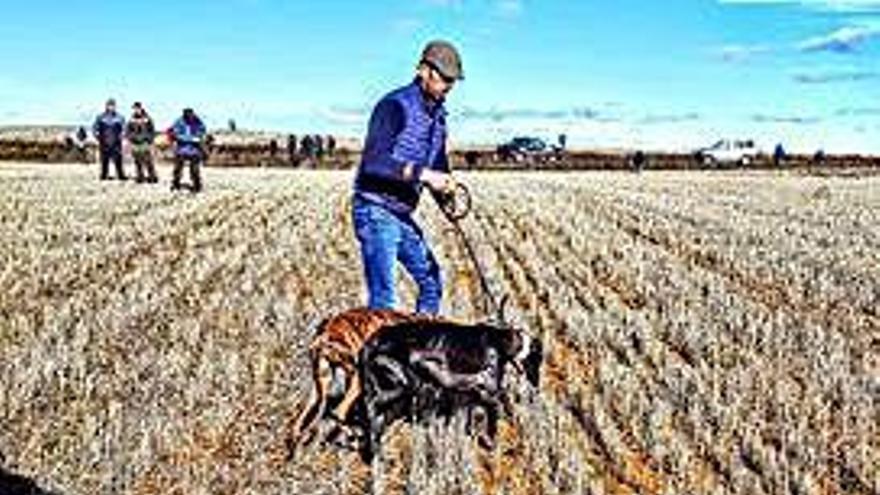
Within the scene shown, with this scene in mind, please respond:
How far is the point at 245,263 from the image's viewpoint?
16.1m

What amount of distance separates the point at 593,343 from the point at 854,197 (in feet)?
92.5

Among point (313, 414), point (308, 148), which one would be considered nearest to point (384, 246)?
point (313, 414)

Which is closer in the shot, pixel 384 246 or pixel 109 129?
pixel 384 246

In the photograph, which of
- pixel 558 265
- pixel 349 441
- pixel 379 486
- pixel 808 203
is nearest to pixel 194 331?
pixel 349 441

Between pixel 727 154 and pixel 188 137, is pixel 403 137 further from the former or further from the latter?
pixel 727 154

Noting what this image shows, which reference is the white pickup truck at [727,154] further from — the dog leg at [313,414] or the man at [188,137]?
the dog leg at [313,414]

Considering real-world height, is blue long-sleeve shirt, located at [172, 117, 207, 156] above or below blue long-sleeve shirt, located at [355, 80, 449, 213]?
below

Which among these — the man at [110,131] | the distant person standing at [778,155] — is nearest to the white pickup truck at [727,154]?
the distant person standing at [778,155]

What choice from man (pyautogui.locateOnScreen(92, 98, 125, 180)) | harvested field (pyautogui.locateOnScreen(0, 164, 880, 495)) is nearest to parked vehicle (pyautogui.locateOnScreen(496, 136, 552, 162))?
man (pyautogui.locateOnScreen(92, 98, 125, 180))

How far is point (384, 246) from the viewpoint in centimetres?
825

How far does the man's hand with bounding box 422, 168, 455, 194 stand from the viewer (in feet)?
25.8

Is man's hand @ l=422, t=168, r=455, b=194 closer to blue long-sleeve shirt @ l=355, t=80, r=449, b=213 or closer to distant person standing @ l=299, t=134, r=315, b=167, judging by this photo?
blue long-sleeve shirt @ l=355, t=80, r=449, b=213

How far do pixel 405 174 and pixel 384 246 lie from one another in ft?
1.64

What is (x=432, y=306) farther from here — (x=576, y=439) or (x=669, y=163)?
(x=669, y=163)
